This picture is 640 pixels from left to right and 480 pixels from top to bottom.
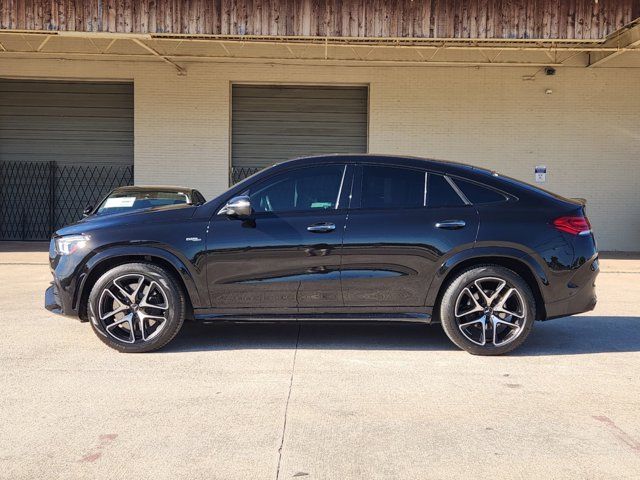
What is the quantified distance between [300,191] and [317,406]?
6.95ft

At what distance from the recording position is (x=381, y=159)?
6055 millimetres

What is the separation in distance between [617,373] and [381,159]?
8.70 feet

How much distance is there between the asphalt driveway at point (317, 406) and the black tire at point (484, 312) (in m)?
0.14

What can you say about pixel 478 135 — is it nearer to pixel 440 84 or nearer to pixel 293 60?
pixel 440 84

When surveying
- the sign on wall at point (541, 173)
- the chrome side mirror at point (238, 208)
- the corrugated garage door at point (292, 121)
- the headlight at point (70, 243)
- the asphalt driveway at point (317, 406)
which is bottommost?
the asphalt driveway at point (317, 406)

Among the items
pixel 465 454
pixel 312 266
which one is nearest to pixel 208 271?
pixel 312 266

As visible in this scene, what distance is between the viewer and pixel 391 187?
597 centimetres

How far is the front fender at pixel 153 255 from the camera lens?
5.74m

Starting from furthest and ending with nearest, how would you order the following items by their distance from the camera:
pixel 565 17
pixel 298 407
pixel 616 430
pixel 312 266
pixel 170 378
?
pixel 565 17 < pixel 312 266 < pixel 170 378 < pixel 298 407 < pixel 616 430

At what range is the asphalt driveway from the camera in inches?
141

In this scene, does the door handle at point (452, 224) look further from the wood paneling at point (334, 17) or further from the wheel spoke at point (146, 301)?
the wood paneling at point (334, 17)

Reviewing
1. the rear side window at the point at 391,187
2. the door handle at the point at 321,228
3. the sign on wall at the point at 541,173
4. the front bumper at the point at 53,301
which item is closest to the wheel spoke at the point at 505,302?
the rear side window at the point at 391,187

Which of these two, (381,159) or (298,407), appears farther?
(381,159)

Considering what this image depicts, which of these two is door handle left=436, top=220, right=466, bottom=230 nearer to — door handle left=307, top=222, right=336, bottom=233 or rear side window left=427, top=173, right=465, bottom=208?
rear side window left=427, top=173, right=465, bottom=208
